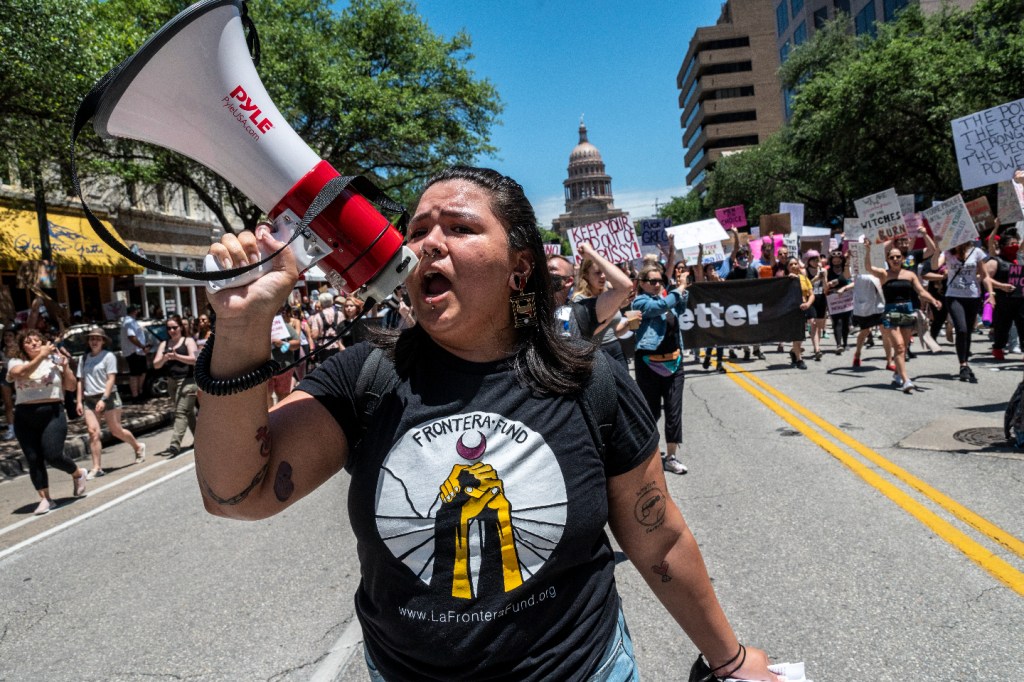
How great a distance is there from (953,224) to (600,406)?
44.8 ft

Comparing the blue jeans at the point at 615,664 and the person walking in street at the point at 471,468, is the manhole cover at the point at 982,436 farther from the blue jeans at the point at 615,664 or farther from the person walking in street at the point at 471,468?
the blue jeans at the point at 615,664

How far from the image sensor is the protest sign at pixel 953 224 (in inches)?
505

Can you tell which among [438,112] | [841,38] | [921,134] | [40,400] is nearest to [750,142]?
[841,38]

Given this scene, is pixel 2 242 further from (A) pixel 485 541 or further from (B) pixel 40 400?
(A) pixel 485 541

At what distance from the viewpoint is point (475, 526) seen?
4.95 feet

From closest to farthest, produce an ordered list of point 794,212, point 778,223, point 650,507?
point 650,507 → point 778,223 → point 794,212

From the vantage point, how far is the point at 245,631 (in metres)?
4.03

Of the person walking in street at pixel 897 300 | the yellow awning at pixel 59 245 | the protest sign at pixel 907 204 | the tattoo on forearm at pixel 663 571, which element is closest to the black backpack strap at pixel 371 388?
the tattoo on forearm at pixel 663 571

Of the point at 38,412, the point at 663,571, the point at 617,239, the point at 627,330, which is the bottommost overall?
the point at 663,571

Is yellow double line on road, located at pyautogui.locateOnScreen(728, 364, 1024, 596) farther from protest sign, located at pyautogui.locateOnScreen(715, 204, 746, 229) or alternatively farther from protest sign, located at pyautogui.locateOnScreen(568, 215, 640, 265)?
protest sign, located at pyautogui.locateOnScreen(715, 204, 746, 229)

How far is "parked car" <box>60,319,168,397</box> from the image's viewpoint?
14594 millimetres

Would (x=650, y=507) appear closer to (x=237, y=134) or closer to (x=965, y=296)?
(x=237, y=134)

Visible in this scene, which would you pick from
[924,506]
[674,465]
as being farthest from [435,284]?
[674,465]

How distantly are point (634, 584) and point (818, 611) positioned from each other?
40.2 inches
